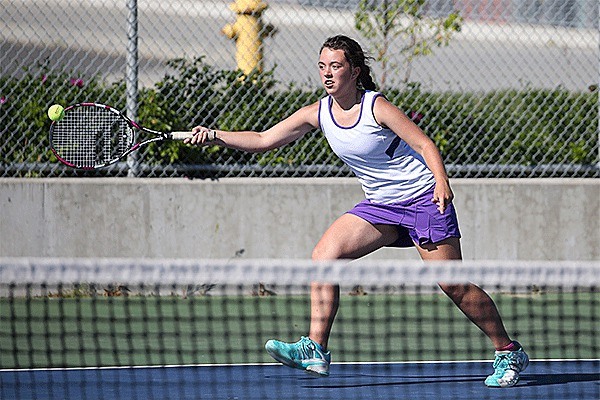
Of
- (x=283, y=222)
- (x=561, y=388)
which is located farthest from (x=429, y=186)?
(x=283, y=222)

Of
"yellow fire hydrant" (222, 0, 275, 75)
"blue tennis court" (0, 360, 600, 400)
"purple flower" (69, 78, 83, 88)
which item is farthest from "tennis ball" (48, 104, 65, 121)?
"yellow fire hydrant" (222, 0, 275, 75)

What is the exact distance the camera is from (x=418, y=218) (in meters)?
5.09

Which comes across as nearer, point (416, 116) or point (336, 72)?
point (336, 72)

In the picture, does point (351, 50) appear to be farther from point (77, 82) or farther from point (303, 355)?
point (77, 82)

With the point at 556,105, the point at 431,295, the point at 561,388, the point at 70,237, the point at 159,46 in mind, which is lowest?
the point at 561,388

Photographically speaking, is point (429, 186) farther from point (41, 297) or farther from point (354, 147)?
point (41, 297)

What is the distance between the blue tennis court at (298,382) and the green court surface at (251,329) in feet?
0.77

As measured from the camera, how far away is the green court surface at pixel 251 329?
5.81 metres

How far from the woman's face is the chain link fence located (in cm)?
287

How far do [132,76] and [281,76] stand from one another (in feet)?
3.49

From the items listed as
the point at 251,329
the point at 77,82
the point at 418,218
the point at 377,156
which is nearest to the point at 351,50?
the point at 377,156

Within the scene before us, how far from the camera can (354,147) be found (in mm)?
5047

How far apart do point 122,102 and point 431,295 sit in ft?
8.29

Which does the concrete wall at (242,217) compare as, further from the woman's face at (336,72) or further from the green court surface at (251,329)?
the woman's face at (336,72)
